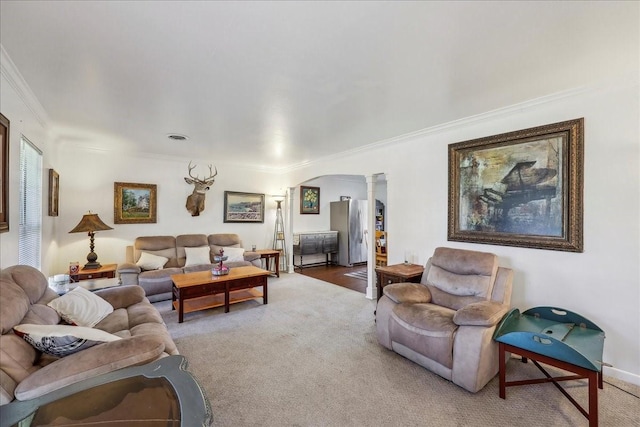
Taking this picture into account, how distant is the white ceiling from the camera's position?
1.50 metres

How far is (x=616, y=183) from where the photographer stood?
225cm

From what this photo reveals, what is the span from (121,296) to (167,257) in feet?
7.36

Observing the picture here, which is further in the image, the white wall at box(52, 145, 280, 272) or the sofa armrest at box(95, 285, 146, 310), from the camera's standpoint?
the white wall at box(52, 145, 280, 272)

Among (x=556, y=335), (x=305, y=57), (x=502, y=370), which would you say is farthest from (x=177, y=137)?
(x=556, y=335)

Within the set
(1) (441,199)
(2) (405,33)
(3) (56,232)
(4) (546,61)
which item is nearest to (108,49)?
(2) (405,33)

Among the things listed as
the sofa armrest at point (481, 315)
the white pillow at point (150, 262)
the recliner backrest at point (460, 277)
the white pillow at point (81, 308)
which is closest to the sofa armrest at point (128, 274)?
the white pillow at point (150, 262)

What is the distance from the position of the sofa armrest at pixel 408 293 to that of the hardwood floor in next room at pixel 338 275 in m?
2.02

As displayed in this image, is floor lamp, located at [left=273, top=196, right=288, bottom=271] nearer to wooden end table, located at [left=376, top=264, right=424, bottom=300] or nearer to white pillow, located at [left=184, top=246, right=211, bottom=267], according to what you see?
white pillow, located at [left=184, top=246, right=211, bottom=267]

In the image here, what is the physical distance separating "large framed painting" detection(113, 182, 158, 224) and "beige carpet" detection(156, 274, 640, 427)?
8.07 feet

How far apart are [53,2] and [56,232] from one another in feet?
13.4

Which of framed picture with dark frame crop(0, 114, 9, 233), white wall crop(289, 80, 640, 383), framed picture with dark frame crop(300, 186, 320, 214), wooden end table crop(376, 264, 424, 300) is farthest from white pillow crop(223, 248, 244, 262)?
white wall crop(289, 80, 640, 383)

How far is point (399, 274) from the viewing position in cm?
317

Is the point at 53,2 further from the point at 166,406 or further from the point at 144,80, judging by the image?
the point at 166,406

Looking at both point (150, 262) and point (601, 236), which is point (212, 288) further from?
point (601, 236)
